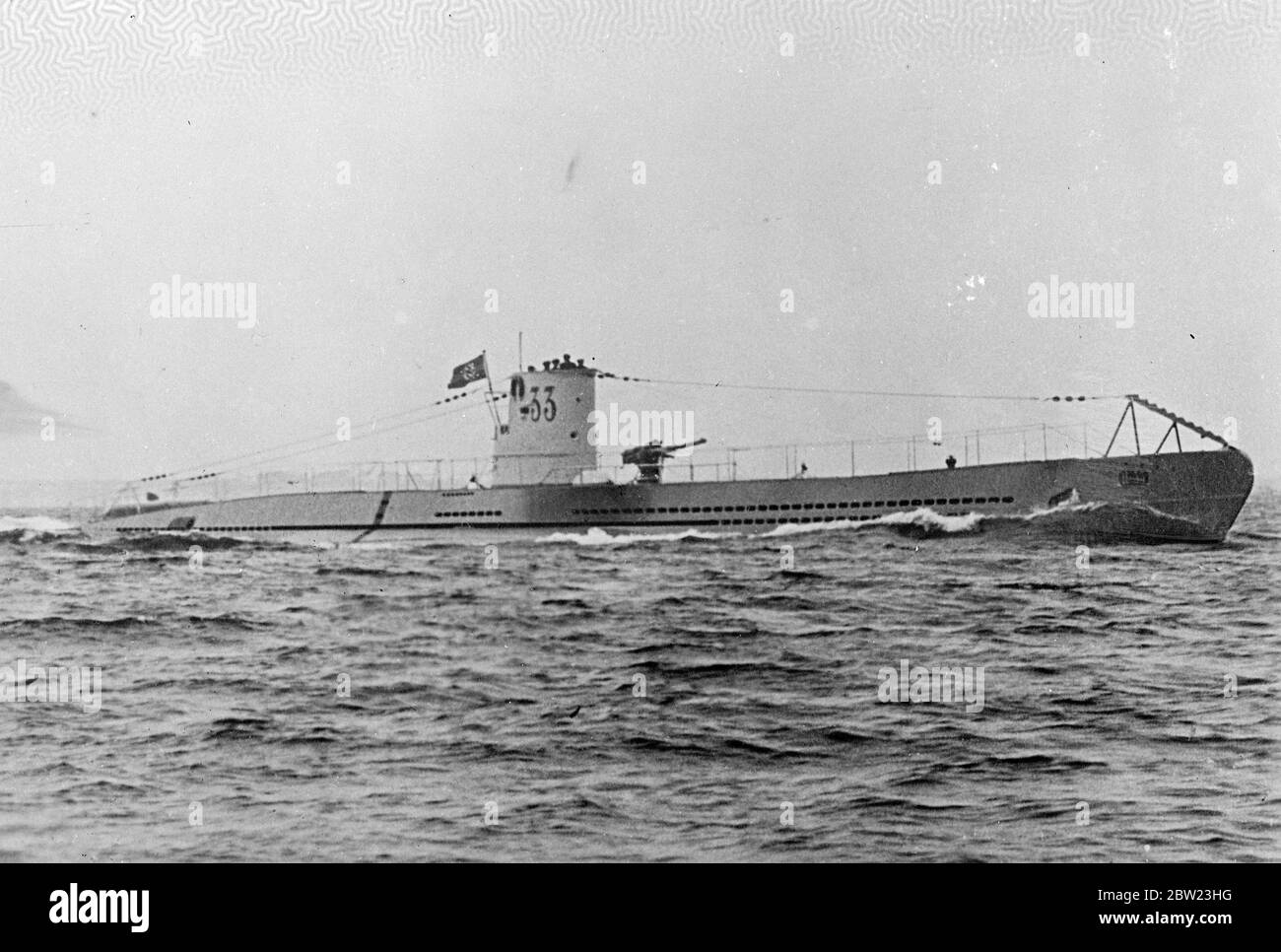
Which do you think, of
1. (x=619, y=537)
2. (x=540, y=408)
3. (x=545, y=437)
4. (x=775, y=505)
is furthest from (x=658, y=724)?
(x=545, y=437)

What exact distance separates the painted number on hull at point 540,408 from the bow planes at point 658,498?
0.03 metres

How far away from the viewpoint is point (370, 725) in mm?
10742

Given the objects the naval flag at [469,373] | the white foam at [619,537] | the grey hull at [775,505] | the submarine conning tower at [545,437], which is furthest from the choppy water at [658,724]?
the submarine conning tower at [545,437]

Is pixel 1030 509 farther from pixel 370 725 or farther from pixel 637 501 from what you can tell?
pixel 370 725

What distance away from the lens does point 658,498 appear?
82.6 feet

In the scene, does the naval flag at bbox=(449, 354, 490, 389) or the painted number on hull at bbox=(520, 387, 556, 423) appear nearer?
the naval flag at bbox=(449, 354, 490, 389)

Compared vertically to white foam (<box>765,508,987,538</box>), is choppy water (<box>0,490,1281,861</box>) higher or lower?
lower

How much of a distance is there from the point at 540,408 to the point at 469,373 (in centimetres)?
975

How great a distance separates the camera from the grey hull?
2111cm

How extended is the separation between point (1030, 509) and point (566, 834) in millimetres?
15552

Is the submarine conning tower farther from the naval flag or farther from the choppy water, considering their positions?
the choppy water

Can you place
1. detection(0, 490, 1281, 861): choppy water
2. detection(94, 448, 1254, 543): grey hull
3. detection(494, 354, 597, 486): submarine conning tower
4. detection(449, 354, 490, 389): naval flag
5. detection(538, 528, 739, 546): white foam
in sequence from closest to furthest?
1. detection(0, 490, 1281, 861): choppy water
2. detection(449, 354, 490, 389): naval flag
3. detection(94, 448, 1254, 543): grey hull
4. detection(538, 528, 739, 546): white foam
5. detection(494, 354, 597, 486): submarine conning tower

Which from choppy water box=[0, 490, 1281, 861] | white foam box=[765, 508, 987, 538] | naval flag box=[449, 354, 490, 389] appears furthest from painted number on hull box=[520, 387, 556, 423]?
choppy water box=[0, 490, 1281, 861]

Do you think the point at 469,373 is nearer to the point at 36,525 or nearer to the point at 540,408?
the point at 540,408
